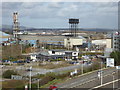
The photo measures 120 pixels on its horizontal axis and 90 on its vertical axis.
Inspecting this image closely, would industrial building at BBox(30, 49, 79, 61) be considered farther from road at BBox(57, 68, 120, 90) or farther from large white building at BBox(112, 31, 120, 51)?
road at BBox(57, 68, 120, 90)

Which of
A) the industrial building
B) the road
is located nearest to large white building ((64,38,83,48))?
the industrial building

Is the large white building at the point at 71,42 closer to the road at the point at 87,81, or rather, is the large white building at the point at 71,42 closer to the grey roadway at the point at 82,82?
the road at the point at 87,81

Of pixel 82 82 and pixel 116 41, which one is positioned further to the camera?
pixel 116 41

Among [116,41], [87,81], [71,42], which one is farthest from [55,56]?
[87,81]

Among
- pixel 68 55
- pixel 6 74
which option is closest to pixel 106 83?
pixel 6 74

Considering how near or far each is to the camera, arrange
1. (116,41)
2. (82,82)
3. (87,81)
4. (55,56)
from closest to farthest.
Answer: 1. (82,82)
2. (87,81)
3. (55,56)
4. (116,41)

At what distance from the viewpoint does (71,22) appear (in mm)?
18484

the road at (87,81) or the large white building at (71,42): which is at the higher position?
the large white building at (71,42)

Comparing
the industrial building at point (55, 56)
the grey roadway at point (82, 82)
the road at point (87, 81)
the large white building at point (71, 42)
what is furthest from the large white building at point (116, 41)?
the grey roadway at point (82, 82)

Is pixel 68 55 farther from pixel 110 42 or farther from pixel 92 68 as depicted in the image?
pixel 92 68

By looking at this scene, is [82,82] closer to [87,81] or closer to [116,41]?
[87,81]

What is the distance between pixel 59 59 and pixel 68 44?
494 centimetres

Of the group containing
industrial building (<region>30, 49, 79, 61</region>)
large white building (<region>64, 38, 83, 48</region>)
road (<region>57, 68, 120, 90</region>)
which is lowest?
road (<region>57, 68, 120, 90</region>)

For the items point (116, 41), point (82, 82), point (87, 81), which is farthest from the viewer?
point (116, 41)
